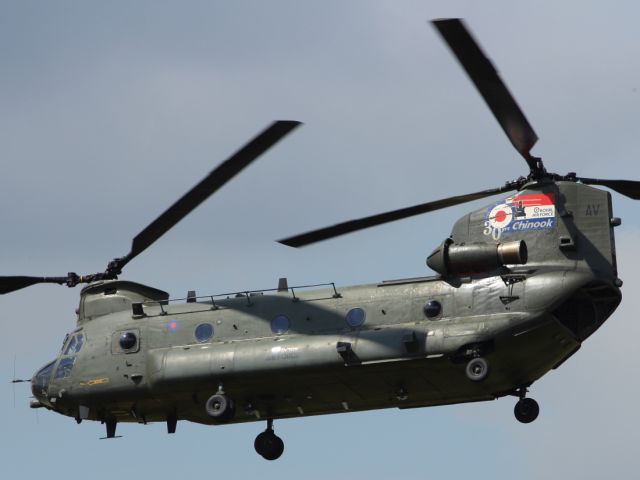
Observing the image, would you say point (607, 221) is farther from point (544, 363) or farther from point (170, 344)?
point (170, 344)

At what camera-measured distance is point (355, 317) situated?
35531 millimetres

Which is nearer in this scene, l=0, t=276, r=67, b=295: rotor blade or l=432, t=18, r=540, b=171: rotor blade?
l=432, t=18, r=540, b=171: rotor blade

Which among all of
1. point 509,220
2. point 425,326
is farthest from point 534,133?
point 425,326

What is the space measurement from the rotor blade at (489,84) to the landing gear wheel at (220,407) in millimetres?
8724

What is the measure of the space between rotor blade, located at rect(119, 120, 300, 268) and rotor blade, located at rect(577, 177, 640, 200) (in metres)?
6.95

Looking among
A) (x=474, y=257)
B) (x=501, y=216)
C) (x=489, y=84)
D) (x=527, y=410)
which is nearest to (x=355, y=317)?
(x=474, y=257)

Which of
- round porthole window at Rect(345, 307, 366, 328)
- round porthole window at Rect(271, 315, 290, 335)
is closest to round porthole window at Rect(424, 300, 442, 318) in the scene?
round porthole window at Rect(345, 307, 366, 328)

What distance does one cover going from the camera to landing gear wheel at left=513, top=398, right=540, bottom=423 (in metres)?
35.3

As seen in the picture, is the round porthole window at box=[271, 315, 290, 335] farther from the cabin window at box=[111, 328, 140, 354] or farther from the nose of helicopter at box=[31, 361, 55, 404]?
the nose of helicopter at box=[31, 361, 55, 404]

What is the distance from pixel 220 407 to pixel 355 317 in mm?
3710

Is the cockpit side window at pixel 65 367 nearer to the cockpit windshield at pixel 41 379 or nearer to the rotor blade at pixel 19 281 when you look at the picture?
the cockpit windshield at pixel 41 379

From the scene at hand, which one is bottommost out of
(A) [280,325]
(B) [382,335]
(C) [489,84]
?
(B) [382,335]

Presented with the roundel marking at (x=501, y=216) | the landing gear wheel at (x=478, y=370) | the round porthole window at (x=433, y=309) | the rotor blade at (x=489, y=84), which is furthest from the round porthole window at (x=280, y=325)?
the rotor blade at (x=489, y=84)

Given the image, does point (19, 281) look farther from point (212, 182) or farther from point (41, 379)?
point (212, 182)
